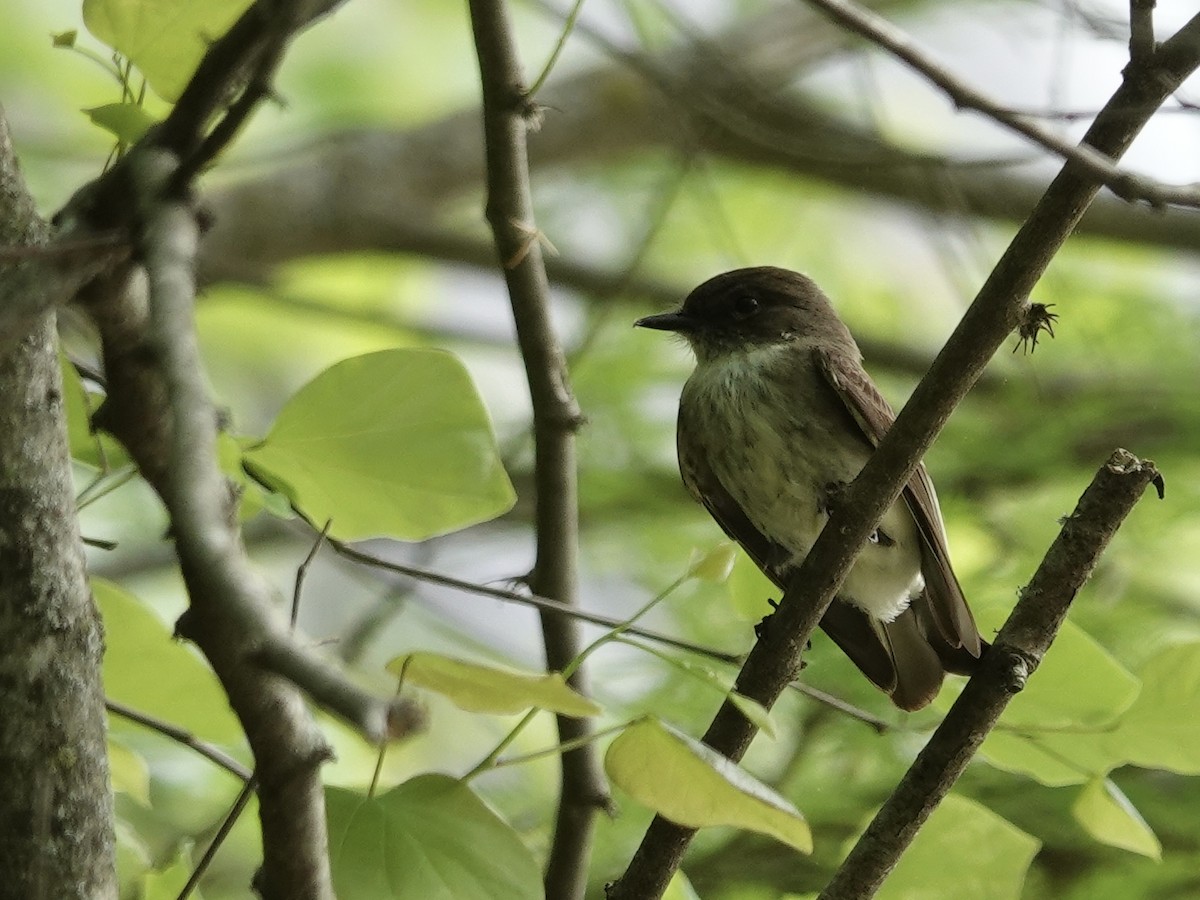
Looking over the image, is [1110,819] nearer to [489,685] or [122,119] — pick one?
[489,685]

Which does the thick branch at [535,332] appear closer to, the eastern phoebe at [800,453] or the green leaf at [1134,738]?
the green leaf at [1134,738]

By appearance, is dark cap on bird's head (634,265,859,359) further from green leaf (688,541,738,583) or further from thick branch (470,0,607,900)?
green leaf (688,541,738,583)

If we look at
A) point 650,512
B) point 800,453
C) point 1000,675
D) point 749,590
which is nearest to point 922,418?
point 1000,675

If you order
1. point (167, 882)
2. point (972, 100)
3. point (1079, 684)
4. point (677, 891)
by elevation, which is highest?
point (972, 100)

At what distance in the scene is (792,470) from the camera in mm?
2553

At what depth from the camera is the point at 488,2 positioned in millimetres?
1655

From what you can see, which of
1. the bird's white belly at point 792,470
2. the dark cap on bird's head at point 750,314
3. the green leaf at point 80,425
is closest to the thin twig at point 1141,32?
the green leaf at point 80,425

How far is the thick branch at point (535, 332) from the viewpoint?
5.56ft

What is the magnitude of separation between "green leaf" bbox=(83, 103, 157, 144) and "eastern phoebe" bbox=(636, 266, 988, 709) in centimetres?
129

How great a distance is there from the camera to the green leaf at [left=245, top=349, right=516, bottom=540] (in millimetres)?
1365

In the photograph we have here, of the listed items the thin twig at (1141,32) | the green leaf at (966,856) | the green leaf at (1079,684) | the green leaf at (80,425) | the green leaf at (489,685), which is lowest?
the green leaf at (489,685)

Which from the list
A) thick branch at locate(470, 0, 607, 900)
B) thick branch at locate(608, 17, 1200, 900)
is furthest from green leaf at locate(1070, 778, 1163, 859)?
thick branch at locate(470, 0, 607, 900)

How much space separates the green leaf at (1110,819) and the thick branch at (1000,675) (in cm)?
22

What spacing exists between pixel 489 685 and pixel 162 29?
0.75m
